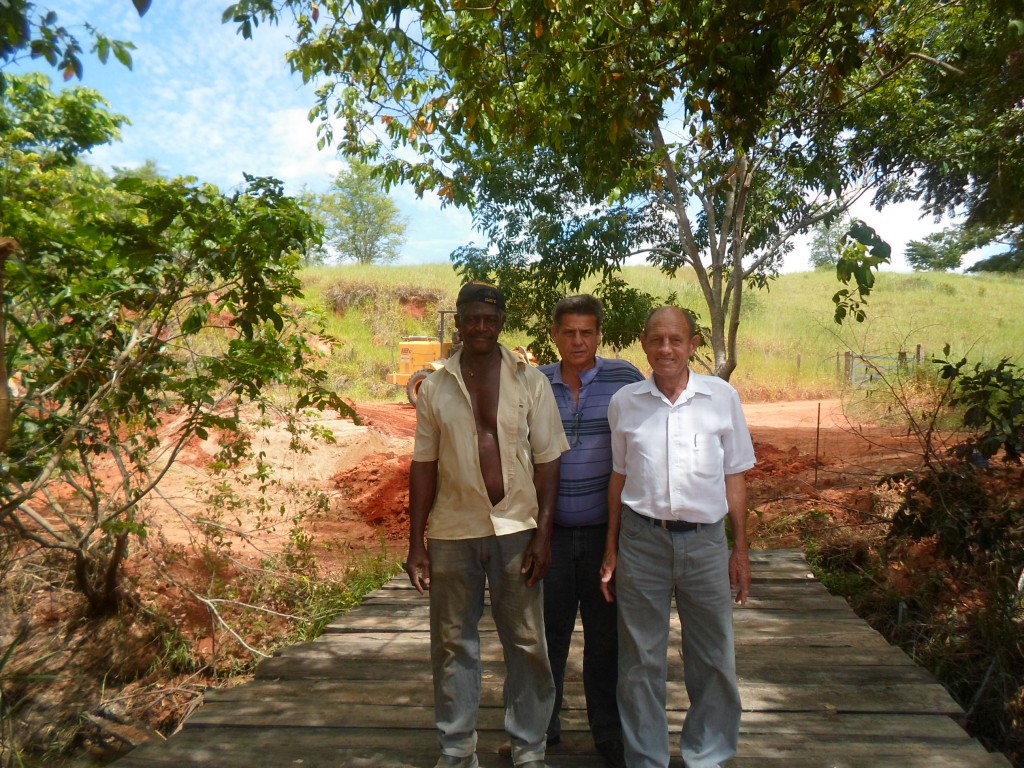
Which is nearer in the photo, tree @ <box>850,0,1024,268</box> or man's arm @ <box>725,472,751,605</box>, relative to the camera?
man's arm @ <box>725,472,751,605</box>

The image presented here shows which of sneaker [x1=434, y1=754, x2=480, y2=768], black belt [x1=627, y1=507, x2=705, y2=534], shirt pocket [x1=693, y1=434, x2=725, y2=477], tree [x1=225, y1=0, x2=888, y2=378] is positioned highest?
tree [x1=225, y1=0, x2=888, y2=378]

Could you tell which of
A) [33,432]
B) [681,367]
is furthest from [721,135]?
[33,432]

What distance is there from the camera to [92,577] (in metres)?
5.79

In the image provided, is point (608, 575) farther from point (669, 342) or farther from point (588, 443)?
point (669, 342)

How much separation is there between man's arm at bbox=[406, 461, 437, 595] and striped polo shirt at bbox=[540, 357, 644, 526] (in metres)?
0.43

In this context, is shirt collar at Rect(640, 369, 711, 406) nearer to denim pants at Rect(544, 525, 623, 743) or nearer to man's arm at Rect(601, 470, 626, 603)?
man's arm at Rect(601, 470, 626, 603)

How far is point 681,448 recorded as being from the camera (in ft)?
7.97

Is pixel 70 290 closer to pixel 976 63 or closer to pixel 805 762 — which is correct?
pixel 805 762

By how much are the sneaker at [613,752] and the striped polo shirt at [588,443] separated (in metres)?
0.74

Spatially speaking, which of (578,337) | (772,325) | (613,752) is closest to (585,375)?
(578,337)

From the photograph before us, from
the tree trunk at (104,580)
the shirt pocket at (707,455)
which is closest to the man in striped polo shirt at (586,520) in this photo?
the shirt pocket at (707,455)

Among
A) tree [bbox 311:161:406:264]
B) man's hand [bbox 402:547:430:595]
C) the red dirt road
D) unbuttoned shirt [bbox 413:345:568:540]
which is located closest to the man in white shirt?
unbuttoned shirt [bbox 413:345:568:540]

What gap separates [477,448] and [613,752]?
1.12 meters

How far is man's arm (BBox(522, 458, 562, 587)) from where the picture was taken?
2482 mm
